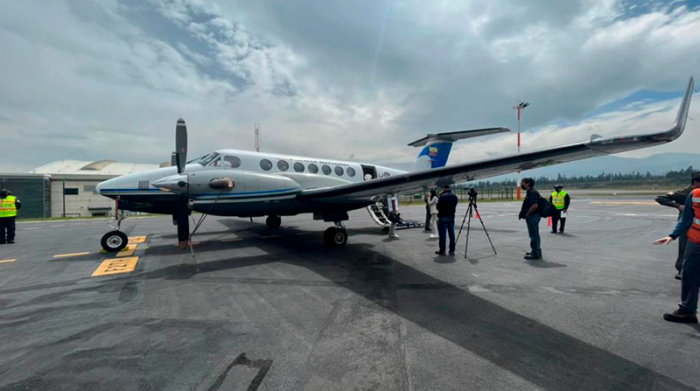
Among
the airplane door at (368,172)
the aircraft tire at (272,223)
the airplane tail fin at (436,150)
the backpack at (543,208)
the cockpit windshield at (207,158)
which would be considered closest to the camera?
the backpack at (543,208)

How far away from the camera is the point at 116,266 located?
632 cm

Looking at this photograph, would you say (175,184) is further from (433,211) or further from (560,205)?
(560,205)

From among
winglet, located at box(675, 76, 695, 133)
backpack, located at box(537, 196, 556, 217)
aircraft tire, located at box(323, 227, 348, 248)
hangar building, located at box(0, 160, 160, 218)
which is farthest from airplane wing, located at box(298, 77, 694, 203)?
hangar building, located at box(0, 160, 160, 218)

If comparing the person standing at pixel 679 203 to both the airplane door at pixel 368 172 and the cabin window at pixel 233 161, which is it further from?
the cabin window at pixel 233 161

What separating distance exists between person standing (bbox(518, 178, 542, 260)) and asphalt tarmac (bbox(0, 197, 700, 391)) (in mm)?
332

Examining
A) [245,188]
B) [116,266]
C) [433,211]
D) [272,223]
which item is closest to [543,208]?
[433,211]

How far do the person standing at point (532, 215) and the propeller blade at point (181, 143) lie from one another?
29.1 ft

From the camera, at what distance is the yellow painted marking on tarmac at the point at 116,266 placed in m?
5.84

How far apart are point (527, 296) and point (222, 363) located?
454 centimetres

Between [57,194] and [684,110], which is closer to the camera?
[684,110]

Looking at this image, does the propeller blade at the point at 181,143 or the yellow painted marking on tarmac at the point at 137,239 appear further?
the yellow painted marking on tarmac at the point at 137,239

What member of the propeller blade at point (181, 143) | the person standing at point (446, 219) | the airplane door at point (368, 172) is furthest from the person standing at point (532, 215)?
the propeller blade at point (181, 143)

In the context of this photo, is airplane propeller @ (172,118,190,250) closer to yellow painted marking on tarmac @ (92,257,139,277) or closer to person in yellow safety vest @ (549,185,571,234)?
yellow painted marking on tarmac @ (92,257,139,277)

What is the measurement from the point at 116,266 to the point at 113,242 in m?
1.88
